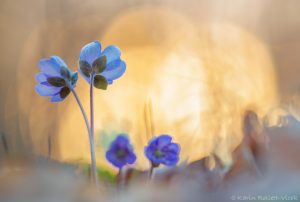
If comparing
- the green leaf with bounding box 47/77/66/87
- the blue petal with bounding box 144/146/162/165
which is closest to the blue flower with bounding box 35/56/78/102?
the green leaf with bounding box 47/77/66/87

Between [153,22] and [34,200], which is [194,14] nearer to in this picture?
[153,22]

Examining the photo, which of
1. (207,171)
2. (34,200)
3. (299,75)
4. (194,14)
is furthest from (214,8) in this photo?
(34,200)

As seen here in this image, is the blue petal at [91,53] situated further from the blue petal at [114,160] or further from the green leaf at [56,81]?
the blue petal at [114,160]

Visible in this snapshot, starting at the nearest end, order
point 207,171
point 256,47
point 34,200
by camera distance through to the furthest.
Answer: point 34,200 → point 207,171 → point 256,47

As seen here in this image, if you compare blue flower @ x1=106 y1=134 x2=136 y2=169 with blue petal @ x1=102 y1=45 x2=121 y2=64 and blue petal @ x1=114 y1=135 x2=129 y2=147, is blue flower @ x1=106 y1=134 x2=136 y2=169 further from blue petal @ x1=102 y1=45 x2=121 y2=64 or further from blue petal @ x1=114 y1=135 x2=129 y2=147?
blue petal @ x1=102 y1=45 x2=121 y2=64

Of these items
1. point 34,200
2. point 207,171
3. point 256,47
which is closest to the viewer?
point 34,200

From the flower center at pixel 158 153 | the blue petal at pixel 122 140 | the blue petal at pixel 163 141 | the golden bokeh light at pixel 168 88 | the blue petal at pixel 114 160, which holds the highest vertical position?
the golden bokeh light at pixel 168 88

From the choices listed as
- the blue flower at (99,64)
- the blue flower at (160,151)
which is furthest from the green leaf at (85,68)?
the blue flower at (160,151)
